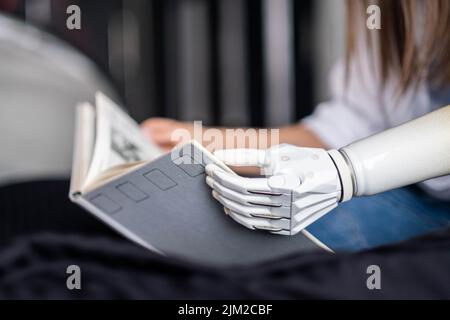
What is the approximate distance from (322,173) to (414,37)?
16 cm

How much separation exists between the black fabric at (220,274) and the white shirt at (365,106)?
0.09m

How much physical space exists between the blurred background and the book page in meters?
0.42

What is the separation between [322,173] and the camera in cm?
33

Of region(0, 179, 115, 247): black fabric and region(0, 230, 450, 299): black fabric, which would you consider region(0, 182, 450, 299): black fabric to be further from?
region(0, 179, 115, 247): black fabric

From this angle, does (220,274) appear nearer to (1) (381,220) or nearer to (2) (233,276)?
(2) (233,276)

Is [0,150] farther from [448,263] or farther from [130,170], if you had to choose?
[448,263]

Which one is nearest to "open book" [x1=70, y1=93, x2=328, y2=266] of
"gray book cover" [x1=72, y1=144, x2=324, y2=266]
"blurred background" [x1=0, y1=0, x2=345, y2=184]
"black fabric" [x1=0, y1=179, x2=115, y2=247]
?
"gray book cover" [x1=72, y1=144, x2=324, y2=266]

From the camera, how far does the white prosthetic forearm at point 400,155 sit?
0.34m

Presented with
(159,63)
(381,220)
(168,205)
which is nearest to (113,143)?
(168,205)

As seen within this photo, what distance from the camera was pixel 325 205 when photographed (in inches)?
13.4

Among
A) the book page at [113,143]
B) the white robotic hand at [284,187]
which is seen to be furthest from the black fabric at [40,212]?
the white robotic hand at [284,187]

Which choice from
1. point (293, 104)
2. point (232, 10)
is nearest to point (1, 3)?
point (232, 10)
